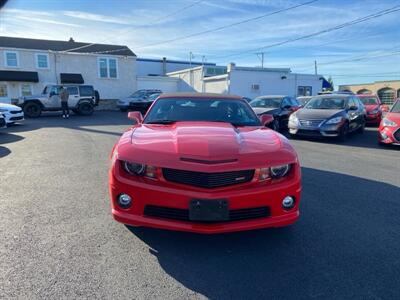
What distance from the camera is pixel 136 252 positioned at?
120 inches

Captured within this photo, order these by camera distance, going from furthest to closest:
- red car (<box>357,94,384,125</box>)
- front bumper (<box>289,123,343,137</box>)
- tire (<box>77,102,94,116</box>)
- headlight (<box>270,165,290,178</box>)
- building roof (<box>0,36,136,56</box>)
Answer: building roof (<box>0,36,136,56</box>) < tire (<box>77,102,94,116</box>) < red car (<box>357,94,384,125</box>) < front bumper (<box>289,123,343,137</box>) < headlight (<box>270,165,290,178</box>)

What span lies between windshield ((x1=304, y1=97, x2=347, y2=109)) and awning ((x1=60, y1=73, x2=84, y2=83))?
846 inches

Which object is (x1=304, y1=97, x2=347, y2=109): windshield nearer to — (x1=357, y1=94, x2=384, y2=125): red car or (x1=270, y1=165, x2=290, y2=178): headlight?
(x1=357, y1=94, x2=384, y2=125): red car

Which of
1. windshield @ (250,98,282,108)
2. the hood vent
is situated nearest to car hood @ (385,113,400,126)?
windshield @ (250,98,282,108)

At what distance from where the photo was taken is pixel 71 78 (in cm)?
2677

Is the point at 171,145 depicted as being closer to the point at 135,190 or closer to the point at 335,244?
the point at 135,190

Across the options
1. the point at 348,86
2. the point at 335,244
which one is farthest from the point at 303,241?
the point at 348,86

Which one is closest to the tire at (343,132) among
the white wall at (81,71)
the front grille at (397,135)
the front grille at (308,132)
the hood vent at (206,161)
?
the front grille at (308,132)

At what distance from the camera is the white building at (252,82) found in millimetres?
27703

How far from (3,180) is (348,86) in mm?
61192

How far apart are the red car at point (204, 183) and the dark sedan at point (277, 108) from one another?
915 cm

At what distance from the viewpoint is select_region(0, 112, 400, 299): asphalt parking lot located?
2512 millimetres

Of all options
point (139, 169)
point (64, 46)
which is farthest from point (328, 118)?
point (64, 46)

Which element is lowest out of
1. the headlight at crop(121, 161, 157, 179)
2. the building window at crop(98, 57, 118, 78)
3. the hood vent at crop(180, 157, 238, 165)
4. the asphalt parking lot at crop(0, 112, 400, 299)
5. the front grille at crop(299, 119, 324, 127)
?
the asphalt parking lot at crop(0, 112, 400, 299)
